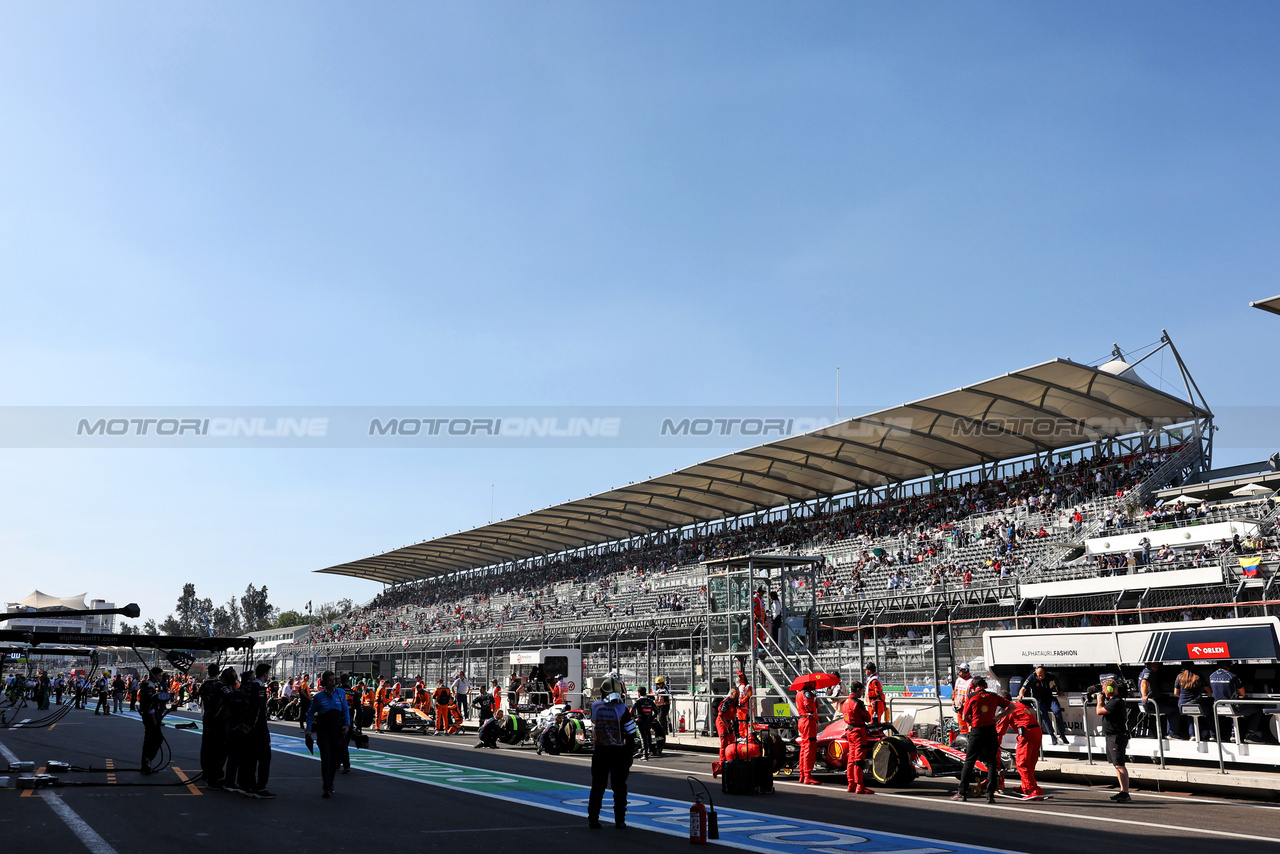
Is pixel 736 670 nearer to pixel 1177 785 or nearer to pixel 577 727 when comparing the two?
pixel 577 727

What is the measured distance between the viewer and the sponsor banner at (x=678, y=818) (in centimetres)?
767

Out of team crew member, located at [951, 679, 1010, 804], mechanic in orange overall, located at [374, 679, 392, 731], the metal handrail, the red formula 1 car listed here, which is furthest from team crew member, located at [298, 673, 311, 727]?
the metal handrail

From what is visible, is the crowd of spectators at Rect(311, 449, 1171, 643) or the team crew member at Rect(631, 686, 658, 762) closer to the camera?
the team crew member at Rect(631, 686, 658, 762)

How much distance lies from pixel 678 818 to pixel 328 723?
4267 millimetres

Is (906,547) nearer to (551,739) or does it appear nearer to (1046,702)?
(551,739)

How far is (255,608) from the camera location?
15500 cm

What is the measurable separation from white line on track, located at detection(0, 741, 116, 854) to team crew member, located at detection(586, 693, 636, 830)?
3.90m

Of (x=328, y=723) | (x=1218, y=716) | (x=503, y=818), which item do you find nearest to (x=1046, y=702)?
(x=1218, y=716)

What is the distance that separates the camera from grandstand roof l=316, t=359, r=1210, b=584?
29000 millimetres

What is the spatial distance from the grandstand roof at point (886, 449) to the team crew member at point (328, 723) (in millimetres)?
21675

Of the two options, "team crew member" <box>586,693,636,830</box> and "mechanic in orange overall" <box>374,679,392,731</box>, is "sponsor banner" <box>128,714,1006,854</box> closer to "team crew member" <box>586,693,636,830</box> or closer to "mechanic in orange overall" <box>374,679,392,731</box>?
"team crew member" <box>586,693,636,830</box>

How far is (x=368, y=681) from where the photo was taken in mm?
34688

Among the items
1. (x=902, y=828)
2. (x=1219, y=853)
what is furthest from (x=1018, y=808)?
(x=1219, y=853)

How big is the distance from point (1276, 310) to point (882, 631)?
Result: 1167cm
